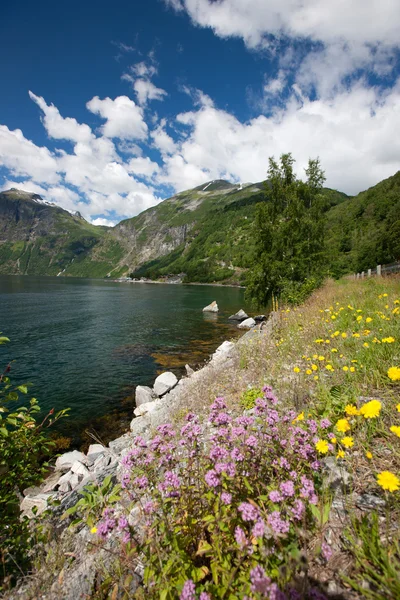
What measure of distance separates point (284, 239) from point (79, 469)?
67.0 ft

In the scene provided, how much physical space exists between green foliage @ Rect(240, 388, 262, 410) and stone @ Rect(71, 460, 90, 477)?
578 cm

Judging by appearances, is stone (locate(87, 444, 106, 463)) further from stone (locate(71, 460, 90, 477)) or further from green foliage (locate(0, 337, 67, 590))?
green foliage (locate(0, 337, 67, 590))

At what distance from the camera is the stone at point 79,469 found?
8.32 m

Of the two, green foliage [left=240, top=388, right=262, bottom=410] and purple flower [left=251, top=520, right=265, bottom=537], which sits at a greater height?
purple flower [left=251, top=520, right=265, bottom=537]

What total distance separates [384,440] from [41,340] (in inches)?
1243

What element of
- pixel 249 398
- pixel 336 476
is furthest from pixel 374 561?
pixel 249 398

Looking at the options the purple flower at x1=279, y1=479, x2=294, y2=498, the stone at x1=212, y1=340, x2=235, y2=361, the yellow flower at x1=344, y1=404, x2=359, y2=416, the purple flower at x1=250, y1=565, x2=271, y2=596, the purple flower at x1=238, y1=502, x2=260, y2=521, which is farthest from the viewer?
the stone at x1=212, y1=340, x2=235, y2=361

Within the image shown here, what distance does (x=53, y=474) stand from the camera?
9.08 metres

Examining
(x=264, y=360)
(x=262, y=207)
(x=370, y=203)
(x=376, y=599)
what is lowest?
(x=264, y=360)

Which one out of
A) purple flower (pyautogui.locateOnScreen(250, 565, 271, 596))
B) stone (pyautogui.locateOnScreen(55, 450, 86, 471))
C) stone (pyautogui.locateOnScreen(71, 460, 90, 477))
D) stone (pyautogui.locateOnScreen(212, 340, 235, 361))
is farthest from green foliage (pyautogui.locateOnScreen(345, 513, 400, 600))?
stone (pyautogui.locateOnScreen(212, 340, 235, 361))

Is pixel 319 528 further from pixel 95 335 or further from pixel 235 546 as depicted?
pixel 95 335

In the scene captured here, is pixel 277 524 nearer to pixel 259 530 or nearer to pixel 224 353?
pixel 259 530

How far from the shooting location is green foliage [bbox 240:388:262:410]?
6184mm

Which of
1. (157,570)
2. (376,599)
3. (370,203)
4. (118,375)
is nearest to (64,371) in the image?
(118,375)
